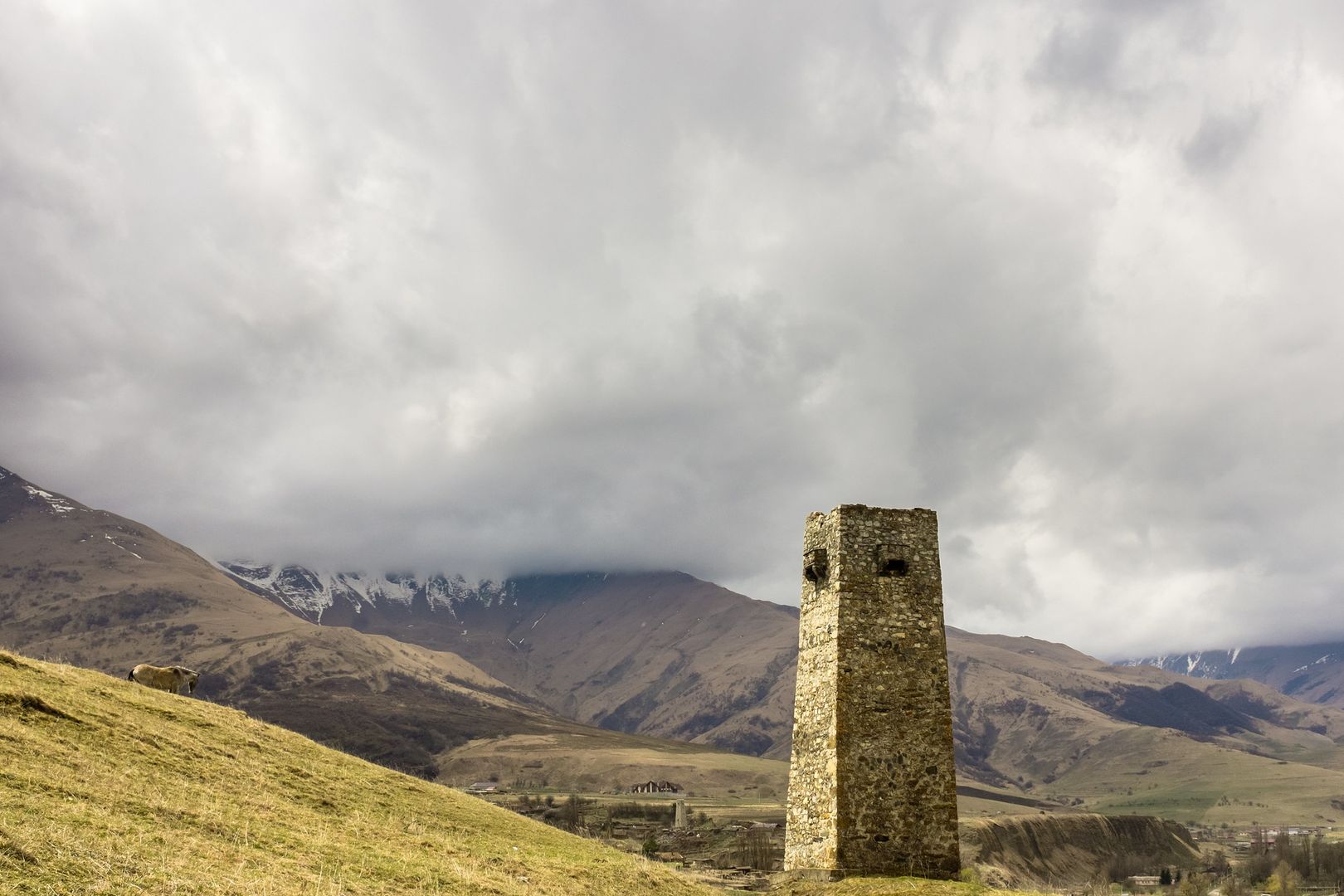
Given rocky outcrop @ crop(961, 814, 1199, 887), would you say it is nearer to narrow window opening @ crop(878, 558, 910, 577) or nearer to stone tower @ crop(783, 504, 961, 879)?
stone tower @ crop(783, 504, 961, 879)

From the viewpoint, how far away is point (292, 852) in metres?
23.1

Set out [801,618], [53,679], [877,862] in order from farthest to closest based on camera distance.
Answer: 1. [53,679]
2. [801,618]
3. [877,862]

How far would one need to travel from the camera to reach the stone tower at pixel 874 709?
65.7ft

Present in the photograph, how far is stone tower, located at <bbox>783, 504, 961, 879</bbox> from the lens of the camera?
789 inches

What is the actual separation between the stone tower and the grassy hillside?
9193mm

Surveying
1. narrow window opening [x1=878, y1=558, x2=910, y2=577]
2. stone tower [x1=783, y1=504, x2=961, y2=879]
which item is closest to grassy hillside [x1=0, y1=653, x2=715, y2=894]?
stone tower [x1=783, y1=504, x2=961, y2=879]

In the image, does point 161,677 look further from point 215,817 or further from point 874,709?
point 874,709

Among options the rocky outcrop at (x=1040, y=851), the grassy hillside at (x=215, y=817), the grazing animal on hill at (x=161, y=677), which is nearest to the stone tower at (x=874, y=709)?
the grassy hillside at (x=215, y=817)

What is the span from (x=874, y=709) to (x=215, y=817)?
53.8ft

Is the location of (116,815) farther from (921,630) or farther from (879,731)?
(921,630)

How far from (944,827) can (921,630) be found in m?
4.07

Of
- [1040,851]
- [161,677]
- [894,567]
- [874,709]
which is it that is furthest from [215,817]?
[1040,851]

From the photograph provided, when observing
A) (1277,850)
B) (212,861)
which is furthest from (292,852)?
(1277,850)

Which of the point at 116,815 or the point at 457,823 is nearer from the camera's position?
the point at 116,815
